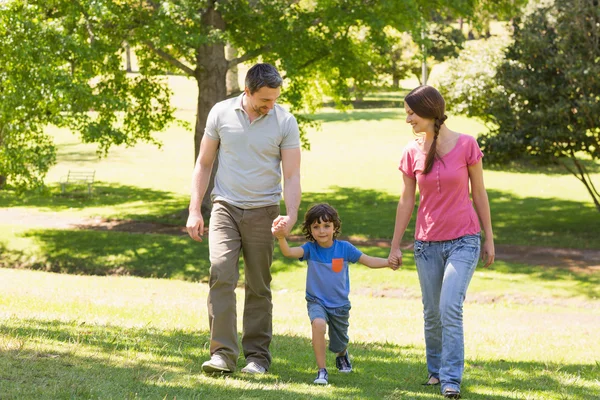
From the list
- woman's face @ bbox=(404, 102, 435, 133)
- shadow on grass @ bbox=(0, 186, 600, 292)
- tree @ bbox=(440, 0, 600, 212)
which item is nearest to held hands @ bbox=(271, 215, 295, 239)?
woman's face @ bbox=(404, 102, 435, 133)

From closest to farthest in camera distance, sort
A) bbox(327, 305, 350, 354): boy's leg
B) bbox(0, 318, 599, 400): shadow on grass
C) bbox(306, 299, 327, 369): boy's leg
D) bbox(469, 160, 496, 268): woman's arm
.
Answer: bbox(0, 318, 599, 400): shadow on grass, bbox(469, 160, 496, 268): woman's arm, bbox(306, 299, 327, 369): boy's leg, bbox(327, 305, 350, 354): boy's leg

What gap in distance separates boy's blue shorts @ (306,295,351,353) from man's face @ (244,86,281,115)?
142 cm

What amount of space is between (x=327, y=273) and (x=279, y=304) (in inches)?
283

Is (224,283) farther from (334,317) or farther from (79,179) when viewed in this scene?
(79,179)

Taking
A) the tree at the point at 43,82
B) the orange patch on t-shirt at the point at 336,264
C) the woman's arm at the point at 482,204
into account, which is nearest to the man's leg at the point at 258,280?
the orange patch on t-shirt at the point at 336,264

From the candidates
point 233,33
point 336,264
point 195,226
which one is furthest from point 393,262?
point 233,33

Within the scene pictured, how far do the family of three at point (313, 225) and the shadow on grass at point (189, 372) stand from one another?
28cm

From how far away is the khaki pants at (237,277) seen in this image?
6199mm

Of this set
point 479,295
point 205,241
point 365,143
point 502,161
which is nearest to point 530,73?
point 502,161

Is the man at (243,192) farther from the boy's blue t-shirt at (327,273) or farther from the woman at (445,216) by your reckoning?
the woman at (445,216)

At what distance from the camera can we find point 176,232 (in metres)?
23.5

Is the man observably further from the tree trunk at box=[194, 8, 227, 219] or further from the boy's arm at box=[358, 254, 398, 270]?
the tree trunk at box=[194, 8, 227, 219]

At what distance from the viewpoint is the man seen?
20.3ft

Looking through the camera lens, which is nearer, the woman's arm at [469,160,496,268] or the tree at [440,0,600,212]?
the woman's arm at [469,160,496,268]
